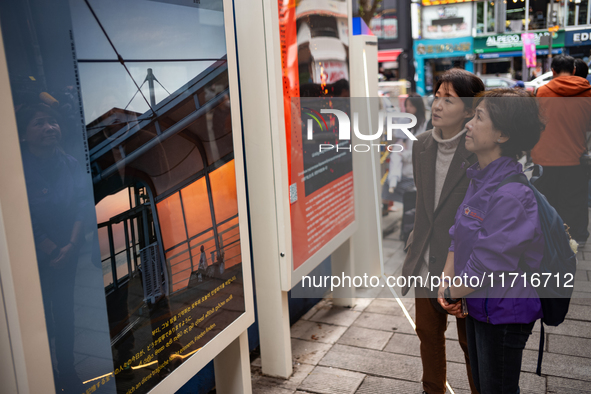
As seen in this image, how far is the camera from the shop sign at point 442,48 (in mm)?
20183

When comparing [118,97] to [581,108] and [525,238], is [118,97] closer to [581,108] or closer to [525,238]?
[525,238]

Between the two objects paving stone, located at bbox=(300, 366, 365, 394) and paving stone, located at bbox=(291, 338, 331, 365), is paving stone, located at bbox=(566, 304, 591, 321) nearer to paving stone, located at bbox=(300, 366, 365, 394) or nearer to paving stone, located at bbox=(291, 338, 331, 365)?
paving stone, located at bbox=(300, 366, 365, 394)

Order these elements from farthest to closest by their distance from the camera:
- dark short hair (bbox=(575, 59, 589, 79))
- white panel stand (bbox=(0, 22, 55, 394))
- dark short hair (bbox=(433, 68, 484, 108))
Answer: dark short hair (bbox=(575, 59, 589, 79))
dark short hair (bbox=(433, 68, 484, 108))
white panel stand (bbox=(0, 22, 55, 394))

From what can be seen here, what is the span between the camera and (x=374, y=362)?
10.2 ft

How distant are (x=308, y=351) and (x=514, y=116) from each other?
2.18 m

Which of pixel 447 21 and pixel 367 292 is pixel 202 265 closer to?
pixel 367 292

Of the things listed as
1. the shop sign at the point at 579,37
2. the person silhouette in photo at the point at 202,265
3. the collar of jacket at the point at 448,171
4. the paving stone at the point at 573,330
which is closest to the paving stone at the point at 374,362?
the paving stone at the point at 573,330

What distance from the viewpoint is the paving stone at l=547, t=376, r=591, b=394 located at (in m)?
2.62

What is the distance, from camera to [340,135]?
120 inches

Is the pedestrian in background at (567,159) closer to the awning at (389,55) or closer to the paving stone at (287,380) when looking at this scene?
the paving stone at (287,380)

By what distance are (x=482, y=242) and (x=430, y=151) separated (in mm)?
497

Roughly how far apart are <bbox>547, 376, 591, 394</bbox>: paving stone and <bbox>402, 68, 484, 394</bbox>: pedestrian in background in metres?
0.59

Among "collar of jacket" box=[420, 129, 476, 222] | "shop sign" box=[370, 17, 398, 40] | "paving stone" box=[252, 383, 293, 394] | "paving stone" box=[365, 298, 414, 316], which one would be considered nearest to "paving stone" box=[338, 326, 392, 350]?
"paving stone" box=[365, 298, 414, 316]

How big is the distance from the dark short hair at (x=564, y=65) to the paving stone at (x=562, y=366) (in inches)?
87.5
